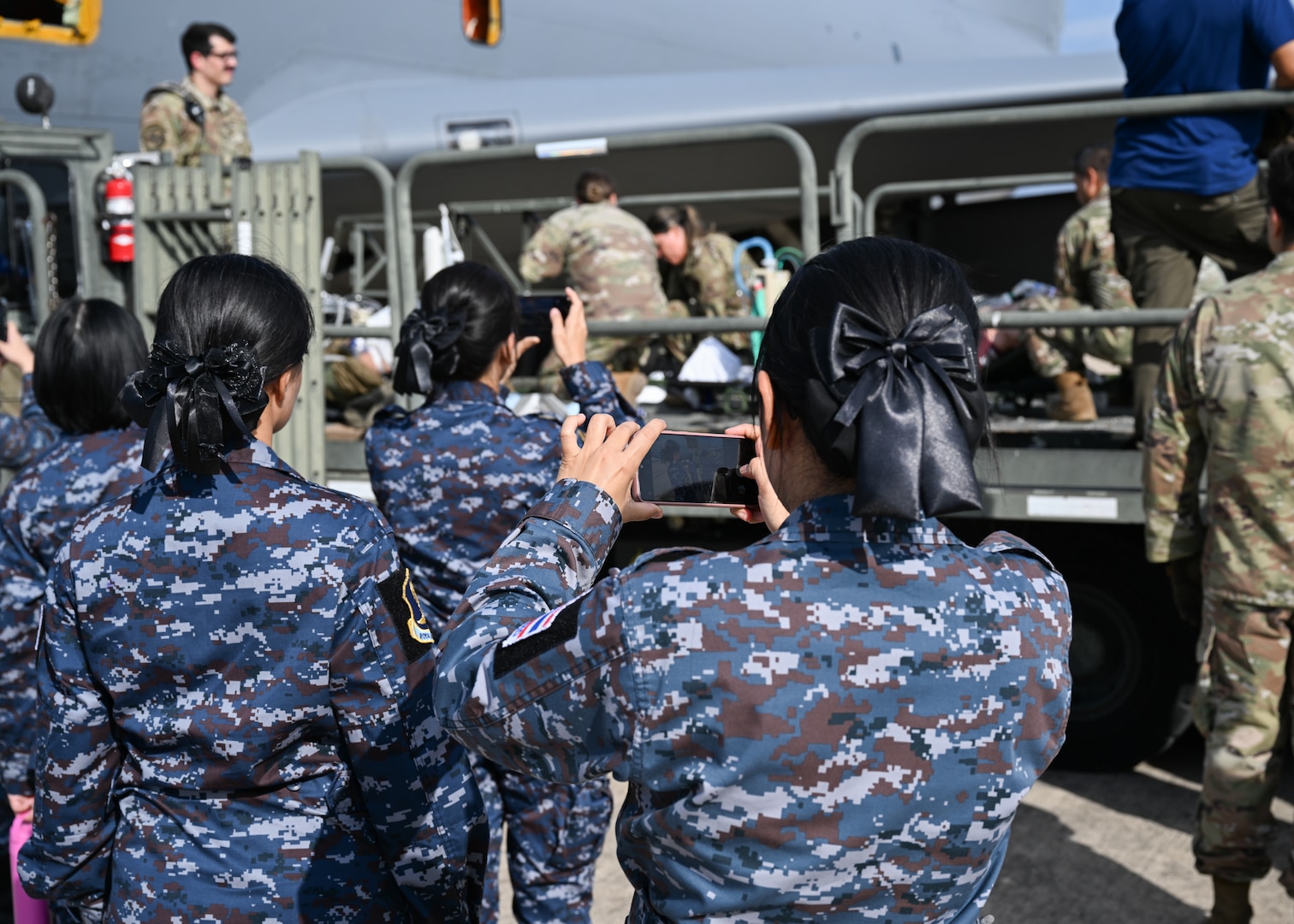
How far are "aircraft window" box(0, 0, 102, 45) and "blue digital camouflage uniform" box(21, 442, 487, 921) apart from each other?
565 centimetres

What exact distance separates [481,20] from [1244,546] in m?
8.60

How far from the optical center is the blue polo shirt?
373cm

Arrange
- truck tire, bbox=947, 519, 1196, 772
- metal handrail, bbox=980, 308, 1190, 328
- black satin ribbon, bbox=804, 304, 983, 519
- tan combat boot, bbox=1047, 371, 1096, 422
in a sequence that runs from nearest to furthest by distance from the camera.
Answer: black satin ribbon, bbox=804, 304, 983, 519 < metal handrail, bbox=980, 308, 1190, 328 < truck tire, bbox=947, 519, 1196, 772 < tan combat boot, bbox=1047, 371, 1096, 422

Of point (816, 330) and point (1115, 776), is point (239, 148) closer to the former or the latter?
point (1115, 776)

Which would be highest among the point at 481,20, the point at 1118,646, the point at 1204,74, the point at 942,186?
the point at 481,20

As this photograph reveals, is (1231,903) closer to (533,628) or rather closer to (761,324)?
(761,324)

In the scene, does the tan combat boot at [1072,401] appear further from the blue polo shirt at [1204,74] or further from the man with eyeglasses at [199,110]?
the man with eyeglasses at [199,110]

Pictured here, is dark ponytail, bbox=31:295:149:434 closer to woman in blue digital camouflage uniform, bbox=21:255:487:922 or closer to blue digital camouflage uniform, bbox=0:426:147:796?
blue digital camouflage uniform, bbox=0:426:147:796

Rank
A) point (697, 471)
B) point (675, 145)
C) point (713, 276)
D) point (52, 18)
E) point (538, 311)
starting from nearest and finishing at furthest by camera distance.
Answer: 1. point (697, 471)
2. point (538, 311)
3. point (675, 145)
4. point (52, 18)
5. point (713, 276)

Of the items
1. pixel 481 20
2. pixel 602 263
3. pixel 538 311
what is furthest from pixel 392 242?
pixel 481 20

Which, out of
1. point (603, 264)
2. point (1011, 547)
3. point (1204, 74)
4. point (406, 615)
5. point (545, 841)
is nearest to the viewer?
point (1011, 547)

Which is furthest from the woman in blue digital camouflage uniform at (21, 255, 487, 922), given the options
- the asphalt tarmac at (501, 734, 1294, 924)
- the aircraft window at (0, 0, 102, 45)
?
the aircraft window at (0, 0, 102, 45)

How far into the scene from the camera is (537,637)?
1146 mm

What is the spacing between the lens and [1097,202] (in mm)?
5668
